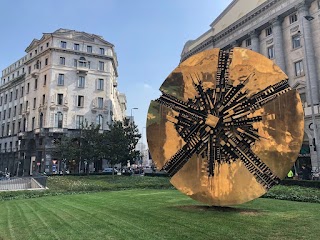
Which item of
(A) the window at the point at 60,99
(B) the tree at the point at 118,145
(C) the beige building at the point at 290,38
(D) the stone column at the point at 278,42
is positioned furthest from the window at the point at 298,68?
(A) the window at the point at 60,99

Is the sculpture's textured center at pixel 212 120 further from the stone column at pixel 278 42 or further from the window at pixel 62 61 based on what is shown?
the window at pixel 62 61

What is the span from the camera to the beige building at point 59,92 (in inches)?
2303

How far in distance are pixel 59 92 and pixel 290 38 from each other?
141ft

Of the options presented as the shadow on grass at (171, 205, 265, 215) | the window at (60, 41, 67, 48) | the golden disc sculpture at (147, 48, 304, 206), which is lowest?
the shadow on grass at (171, 205, 265, 215)

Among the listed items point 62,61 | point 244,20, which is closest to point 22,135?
point 62,61

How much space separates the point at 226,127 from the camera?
37.8ft

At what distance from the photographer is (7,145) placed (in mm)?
73125

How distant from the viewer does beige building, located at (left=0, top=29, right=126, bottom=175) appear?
192ft

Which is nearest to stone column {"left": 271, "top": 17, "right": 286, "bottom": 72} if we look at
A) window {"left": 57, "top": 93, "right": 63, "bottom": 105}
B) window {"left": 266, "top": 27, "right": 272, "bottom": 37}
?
window {"left": 266, "top": 27, "right": 272, "bottom": 37}

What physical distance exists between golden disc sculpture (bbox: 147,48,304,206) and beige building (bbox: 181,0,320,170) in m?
24.2

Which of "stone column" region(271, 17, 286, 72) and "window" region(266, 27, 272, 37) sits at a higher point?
"window" region(266, 27, 272, 37)

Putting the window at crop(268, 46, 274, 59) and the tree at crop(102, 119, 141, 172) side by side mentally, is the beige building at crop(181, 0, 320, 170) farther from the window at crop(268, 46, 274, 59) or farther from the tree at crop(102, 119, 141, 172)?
the tree at crop(102, 119, 141, 172)

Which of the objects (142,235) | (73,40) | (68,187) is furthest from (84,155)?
(142,235)

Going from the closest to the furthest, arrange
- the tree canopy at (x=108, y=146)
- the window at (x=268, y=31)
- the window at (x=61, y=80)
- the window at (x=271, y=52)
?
1. the tree canopy at (x=108, y=146)
2. the window at (x=271, y=52)
3. the window at (x=268, y=31)
4. the window at (x=61, y=80)
